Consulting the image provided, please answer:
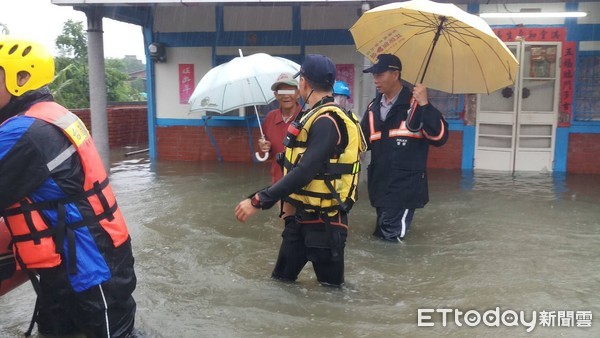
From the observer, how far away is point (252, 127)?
33.7 ft

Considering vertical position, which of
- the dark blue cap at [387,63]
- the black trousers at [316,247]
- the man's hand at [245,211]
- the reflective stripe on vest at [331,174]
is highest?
the dark blue cap at [387,63]

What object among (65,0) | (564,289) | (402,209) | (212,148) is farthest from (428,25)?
(212,148)

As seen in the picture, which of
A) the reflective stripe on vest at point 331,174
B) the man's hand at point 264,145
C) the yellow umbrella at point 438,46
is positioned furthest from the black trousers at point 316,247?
the yellow umbrella at point 438,46

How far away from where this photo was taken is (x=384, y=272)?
4.68 metres

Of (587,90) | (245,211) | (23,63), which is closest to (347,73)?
(587,90)

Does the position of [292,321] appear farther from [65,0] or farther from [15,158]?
[65,0]

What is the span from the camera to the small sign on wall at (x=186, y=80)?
33.6 ft

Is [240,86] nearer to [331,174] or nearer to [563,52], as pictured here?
[331,174]

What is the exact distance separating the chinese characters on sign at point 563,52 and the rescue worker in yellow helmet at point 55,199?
26.0 feet

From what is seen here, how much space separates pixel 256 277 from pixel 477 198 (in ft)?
13.3

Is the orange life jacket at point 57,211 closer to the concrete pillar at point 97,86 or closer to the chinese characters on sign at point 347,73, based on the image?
the concrete pillar at point 97,86

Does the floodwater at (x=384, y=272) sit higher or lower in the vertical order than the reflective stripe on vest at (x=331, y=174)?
lower

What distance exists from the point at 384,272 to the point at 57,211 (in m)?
2.90

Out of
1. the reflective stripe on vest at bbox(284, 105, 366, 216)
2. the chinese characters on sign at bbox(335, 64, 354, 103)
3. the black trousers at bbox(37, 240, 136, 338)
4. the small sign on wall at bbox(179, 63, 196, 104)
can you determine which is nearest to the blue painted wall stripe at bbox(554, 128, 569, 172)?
the chinese characters on sign at bbox(335, 64, 354, 103)
